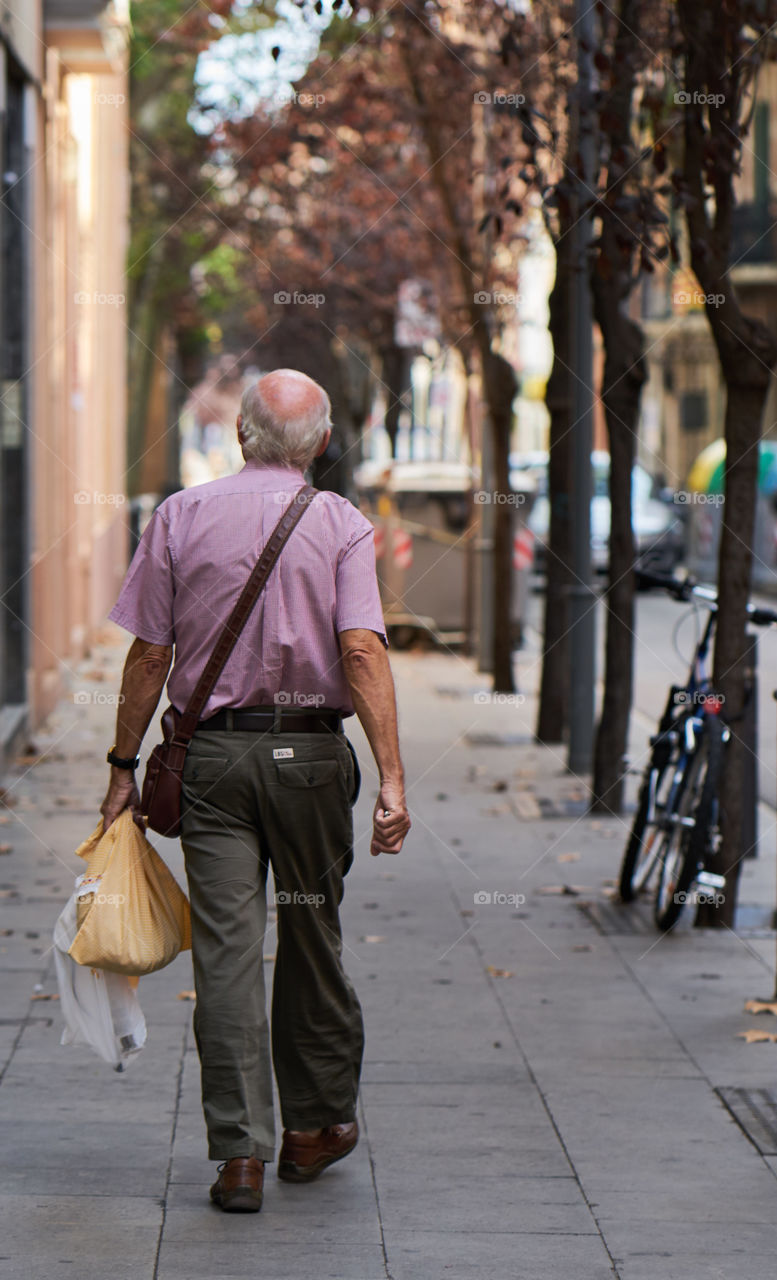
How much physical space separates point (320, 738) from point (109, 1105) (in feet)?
4.35

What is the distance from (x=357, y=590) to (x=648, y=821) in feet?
11.4

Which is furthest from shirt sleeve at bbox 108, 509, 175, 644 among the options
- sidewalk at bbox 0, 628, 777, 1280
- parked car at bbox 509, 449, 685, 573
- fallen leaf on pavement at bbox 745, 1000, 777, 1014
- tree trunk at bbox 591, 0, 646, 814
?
parked car at bbox 509, 449, 685, 573

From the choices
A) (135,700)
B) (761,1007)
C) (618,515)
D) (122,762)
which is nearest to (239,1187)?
(122,762)

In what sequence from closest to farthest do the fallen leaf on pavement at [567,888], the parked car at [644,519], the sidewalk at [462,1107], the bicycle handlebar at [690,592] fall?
the sidewalk at [462,1107] → the bicycle handlebar at [690,592] → the fallen leaf on pavement at [567,888] → the parked car at [644,519]

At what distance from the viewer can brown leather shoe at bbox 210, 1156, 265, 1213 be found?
15.1ft

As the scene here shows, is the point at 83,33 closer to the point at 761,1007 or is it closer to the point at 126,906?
the point at 761,1007

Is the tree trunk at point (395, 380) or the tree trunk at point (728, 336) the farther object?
the tree trunk at point (395, 380)

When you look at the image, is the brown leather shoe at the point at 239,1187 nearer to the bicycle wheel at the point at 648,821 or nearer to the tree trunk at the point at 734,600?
the tree trunk at the point at 734,600

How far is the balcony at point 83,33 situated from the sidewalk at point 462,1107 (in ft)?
22.0

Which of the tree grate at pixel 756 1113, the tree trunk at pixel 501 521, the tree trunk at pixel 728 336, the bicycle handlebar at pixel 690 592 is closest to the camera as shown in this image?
the tree grate at pixel 756 1113

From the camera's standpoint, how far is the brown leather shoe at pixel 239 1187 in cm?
459

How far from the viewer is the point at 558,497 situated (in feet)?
40.9

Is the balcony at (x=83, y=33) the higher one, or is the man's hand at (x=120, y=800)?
the balcony at (x=83, y=33)

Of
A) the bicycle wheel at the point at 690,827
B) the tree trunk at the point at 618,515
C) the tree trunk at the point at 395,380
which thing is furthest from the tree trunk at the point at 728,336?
the tree trunk at the point at 395,380
